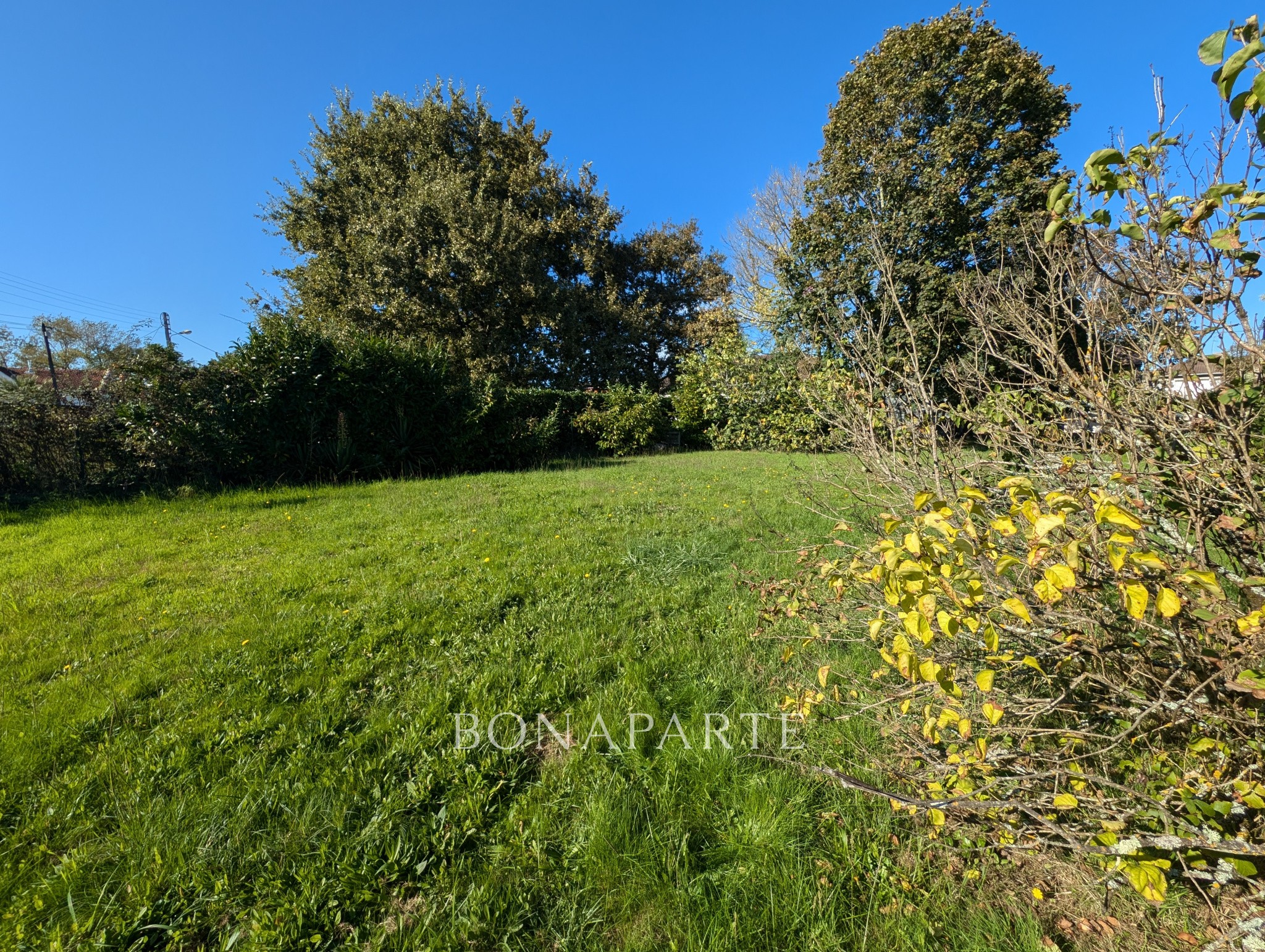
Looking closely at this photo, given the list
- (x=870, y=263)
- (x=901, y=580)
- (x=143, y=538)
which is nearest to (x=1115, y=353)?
(x=901, y=580)

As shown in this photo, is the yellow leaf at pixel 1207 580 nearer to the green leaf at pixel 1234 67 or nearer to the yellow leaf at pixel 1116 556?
the yellow leaf at pixel 1116 556

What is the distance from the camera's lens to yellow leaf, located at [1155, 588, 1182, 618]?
86 cm

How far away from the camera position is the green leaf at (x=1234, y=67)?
32.3 inches

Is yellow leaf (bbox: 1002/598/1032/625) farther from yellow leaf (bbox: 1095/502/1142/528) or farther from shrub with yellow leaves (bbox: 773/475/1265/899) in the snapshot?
yellow leaf (bbox: 1095/502/1142/528)

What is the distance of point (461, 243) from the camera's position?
1395 centimetres

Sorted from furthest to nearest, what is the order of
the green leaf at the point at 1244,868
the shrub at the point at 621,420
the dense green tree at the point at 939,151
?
the shrub at the point at 621,420 < the dense green tree at the point at 939,151 < the green leaf at the point at 1244,868

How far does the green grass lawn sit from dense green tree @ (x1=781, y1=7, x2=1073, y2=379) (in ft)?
30.0

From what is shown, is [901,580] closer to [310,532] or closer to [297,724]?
[297,724]

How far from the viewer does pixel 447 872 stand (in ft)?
4.68

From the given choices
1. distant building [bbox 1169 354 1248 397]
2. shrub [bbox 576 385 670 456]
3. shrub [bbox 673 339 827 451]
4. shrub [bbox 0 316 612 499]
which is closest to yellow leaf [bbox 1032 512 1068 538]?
distant building [bbox 1169 354 1248 397]

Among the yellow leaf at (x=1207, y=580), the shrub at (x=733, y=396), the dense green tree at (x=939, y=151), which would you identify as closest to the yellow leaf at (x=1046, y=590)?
the yellow leaf at (x=1207, y=580)

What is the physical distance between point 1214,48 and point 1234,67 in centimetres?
6

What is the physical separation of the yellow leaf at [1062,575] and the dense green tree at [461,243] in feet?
45.3

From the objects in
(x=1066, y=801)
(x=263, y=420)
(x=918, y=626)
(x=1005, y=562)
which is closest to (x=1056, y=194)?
(x=1005, y=562)
